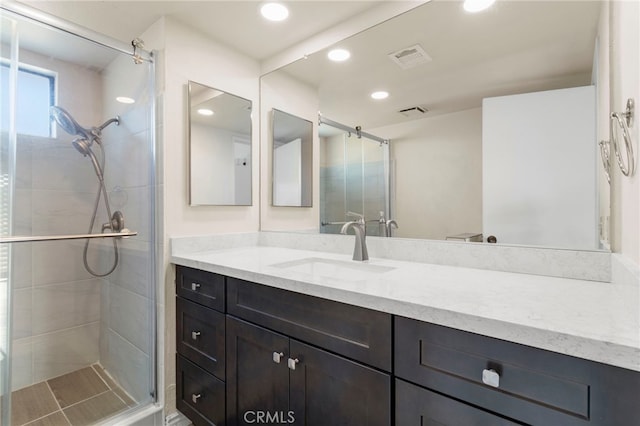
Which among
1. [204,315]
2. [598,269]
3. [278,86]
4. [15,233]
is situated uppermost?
[278,86]

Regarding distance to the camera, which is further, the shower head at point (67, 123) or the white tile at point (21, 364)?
the shower head at point (67, 123)

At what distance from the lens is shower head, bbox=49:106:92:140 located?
1666 millimetres

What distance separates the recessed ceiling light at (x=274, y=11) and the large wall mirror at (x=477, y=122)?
31 centimetres

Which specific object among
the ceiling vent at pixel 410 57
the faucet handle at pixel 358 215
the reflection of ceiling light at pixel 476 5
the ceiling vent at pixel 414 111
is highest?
the reflection of ceiling light at pixel 476 5

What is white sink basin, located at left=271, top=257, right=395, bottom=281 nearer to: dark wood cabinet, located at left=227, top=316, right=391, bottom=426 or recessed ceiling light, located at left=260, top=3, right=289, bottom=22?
dark wood cabinet, located at left=227, top=316, right=391, bottom=426

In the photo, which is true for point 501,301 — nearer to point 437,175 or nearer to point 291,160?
point 437,175

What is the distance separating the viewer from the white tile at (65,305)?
1789mm

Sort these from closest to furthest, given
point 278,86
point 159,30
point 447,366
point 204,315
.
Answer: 1. point 447,366
2. point 204,315
3. point 159,30
4. point 278,86

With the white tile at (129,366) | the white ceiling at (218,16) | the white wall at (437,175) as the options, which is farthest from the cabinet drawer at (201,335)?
the white ceiling at (218,16)

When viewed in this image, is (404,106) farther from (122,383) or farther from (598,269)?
(122,383)

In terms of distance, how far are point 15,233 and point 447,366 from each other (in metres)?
2.05

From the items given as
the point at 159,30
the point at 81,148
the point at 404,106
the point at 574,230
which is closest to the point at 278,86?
the point at 159,30

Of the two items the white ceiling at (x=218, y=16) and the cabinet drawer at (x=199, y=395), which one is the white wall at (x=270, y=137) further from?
the cabinet drawer at (x=199, y=395)

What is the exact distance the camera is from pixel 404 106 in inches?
61.8
